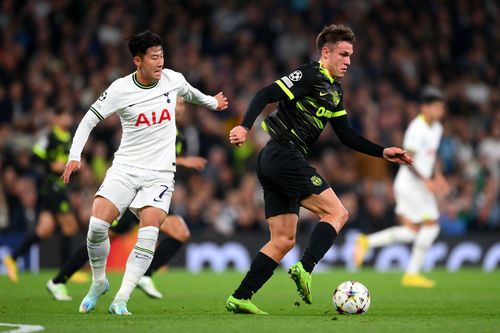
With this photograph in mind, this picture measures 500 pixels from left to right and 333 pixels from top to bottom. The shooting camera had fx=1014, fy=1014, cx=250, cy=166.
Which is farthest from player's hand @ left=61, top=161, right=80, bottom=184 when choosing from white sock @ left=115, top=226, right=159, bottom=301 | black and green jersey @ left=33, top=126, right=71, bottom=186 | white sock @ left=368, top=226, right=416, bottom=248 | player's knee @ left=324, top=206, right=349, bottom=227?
white sock @ left=368, top=226, right=416, bottom=248

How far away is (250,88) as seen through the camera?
69.2 ft

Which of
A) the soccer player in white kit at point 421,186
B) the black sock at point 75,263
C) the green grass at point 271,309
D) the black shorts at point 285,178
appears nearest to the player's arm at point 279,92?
the black shorts at point 285,178

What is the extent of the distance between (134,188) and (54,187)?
5800 millimetres

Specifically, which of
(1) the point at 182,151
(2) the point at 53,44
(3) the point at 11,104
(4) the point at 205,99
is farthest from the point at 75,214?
(4) the point at 205,99

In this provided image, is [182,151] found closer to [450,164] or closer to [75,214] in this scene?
[75,214]

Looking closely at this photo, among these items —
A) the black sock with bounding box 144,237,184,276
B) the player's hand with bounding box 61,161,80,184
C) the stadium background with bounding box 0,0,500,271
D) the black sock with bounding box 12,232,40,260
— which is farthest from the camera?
the stadium background with bounding box 0,0,500,271

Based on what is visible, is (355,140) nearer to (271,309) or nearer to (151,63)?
(271,309)

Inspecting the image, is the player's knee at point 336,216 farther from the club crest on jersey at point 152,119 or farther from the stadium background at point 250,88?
the stadium background at point 250,88

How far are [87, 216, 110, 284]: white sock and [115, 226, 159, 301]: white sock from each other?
0.33 m

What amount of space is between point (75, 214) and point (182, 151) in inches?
277

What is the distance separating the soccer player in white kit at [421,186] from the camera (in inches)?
569

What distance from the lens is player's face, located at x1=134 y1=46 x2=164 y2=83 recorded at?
8.81m

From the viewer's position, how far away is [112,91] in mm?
8812

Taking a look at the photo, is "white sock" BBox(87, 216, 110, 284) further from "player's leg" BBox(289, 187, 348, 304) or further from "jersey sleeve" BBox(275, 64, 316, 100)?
"jersey sleeve" BBox(275, 64, 316, 100)
